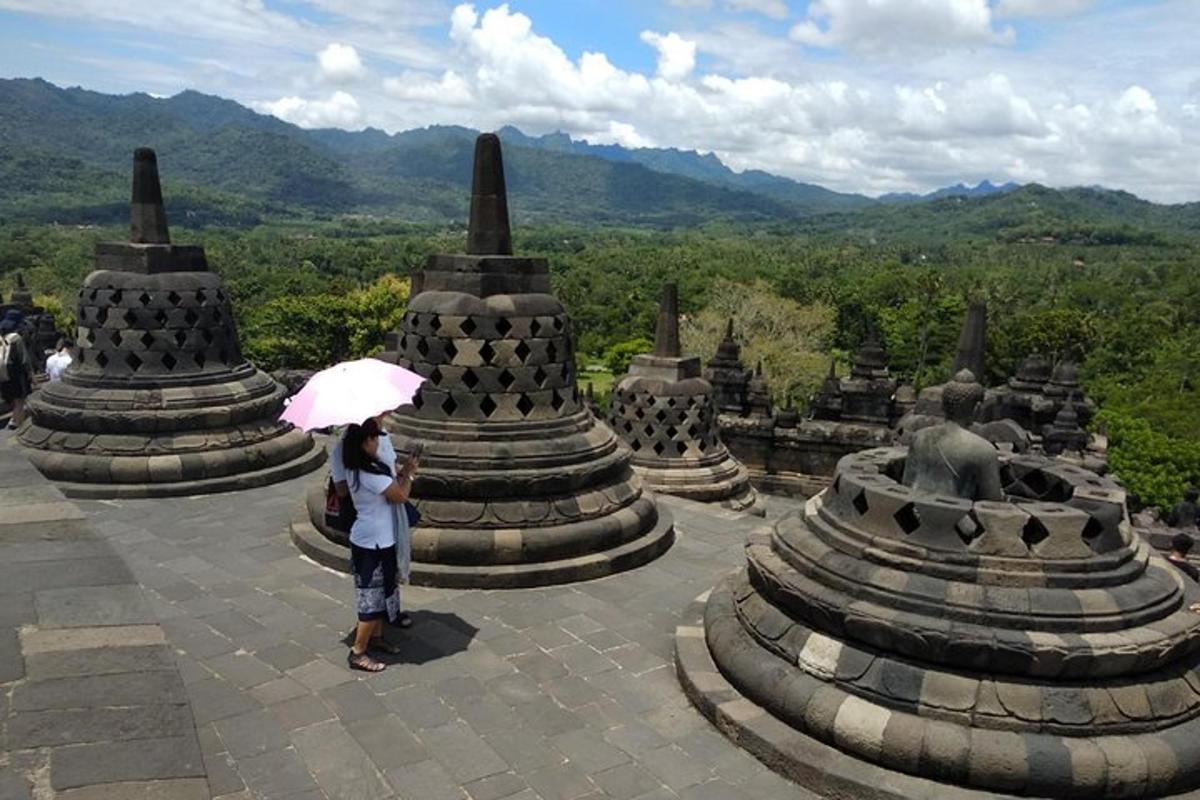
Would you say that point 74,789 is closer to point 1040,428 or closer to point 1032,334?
point 1040,428

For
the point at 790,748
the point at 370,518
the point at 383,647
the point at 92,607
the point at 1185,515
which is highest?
the point at 92,607

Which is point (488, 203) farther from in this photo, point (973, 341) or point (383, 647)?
point (973, 341)

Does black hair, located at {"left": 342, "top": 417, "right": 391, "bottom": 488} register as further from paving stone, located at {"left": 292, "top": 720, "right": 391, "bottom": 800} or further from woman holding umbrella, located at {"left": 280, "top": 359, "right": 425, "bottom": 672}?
paving stone, located at {"left": 292, "top": 720, "right": 391, "bottom": 800}

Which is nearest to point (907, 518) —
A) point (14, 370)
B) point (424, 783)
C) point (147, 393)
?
point (424, 783)

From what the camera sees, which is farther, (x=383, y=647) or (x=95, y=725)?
(x=383, y=647)

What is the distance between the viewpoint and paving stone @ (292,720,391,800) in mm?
4275

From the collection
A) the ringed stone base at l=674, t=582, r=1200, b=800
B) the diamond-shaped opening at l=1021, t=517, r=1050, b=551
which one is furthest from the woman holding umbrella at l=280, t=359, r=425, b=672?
the diamond-shaped opening at l=1021, t=517, r=1050, b=551

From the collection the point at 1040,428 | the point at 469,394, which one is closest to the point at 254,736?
the point at 469,394

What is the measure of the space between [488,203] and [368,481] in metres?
3.40

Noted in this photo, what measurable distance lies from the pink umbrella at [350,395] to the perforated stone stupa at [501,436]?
173 cm

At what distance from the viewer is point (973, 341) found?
11.0m

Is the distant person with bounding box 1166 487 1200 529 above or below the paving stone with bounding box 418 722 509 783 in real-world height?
below

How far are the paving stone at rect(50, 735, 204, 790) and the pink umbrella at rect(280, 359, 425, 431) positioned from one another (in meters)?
2.43

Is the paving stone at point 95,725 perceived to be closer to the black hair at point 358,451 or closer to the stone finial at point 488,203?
the black hair at point 358,451
